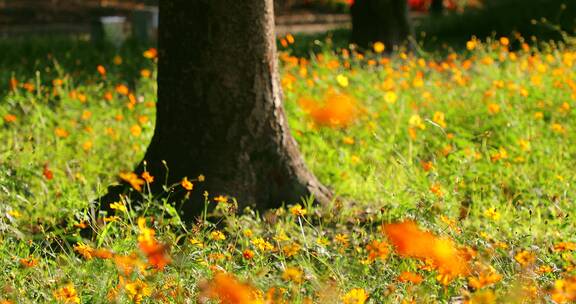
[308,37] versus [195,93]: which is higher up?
[195,93]

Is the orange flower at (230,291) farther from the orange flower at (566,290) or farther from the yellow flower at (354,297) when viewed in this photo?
the orange flower at (566,290)

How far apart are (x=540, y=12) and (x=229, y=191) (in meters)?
9.76

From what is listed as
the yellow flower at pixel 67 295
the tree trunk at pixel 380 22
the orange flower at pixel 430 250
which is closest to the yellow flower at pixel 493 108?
the orange flower at pixel 430 250

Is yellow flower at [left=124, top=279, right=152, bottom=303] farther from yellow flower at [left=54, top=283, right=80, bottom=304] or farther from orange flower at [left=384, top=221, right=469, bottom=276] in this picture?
orange flower at [left=384, top=221, right=469, bottom=276]

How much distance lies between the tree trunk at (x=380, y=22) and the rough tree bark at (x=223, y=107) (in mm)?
5925

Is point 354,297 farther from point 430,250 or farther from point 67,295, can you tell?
point 67,295

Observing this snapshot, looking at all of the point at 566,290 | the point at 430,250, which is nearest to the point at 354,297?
the point at 430,250

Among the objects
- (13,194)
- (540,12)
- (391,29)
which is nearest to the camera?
(13,194)

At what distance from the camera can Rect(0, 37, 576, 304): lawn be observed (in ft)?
10.8

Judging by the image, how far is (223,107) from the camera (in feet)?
16.1

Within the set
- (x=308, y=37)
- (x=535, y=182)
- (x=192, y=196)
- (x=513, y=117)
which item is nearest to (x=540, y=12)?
(x=308, y=37)

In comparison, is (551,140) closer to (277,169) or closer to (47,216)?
(277,169)

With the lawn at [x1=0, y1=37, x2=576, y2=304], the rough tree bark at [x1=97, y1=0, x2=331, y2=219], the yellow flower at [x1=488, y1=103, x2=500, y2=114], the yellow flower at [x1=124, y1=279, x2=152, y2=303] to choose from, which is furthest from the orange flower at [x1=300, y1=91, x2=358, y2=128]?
the yellow flower at [x1=124, y1=279, x2=152, y2=303]

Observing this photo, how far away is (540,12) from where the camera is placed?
13602 millimetres
